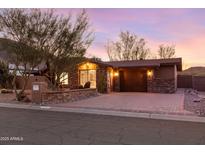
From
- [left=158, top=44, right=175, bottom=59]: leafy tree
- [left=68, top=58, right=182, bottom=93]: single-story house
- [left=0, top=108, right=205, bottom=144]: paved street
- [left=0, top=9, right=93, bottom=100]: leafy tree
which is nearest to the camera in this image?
[left=0, top=108, right=205, bottom=144]: paved street

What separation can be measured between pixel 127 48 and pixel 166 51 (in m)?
6.79

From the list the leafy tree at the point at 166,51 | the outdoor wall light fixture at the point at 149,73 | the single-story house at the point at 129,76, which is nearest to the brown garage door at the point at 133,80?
the single-story house at the point at 129,76

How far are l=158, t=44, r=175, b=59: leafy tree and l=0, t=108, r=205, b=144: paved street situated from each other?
32.7 meters

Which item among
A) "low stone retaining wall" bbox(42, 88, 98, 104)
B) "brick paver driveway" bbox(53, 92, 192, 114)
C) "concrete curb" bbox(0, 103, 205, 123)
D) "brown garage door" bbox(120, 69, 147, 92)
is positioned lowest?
"concrete curb" bbox(0, 103, 205, 123)

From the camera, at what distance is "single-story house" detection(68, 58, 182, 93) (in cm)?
2175

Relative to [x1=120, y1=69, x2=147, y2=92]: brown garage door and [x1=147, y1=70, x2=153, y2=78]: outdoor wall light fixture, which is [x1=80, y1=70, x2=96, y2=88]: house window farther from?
[x1=147, y1=70, x2=153, y2=78]: outdoor wall light fixture

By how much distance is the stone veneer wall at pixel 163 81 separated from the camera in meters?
21.9

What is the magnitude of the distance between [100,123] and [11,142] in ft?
10.8

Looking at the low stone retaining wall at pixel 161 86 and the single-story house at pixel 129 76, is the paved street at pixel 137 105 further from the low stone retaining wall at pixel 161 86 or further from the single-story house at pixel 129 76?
the single-story house at pixel 129 76

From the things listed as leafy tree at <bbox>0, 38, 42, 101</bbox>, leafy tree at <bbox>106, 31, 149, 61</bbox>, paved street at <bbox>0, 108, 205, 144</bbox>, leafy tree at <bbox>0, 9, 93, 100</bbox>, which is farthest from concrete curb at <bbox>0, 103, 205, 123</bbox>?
leafy tree at <bbox>106, 31, 149, 61</bbox>

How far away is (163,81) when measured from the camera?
22.1 metres
